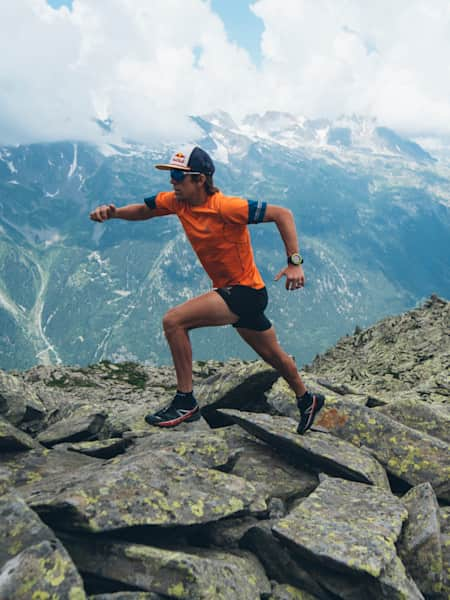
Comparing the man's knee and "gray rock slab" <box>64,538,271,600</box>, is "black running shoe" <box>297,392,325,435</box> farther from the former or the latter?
"gray rock slab" <box>64,538,271,600</box>

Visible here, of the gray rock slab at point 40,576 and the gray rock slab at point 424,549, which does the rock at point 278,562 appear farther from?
the gray rock slab at point 40,576

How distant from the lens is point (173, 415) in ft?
36.2

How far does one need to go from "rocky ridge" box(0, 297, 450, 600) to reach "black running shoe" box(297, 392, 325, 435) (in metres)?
0.27

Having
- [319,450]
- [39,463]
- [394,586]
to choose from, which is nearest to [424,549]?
[394,586]

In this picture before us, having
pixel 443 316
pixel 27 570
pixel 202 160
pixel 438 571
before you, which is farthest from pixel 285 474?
pixel 443 316

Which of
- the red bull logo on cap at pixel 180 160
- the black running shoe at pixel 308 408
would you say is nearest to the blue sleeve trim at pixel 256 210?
the red bull logo on cap at pixel 180 160

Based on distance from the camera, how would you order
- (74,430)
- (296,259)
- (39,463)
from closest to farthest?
(39,463) < (296,259) < (74,430)

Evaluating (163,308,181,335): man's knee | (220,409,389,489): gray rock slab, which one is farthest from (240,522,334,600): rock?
(163,308,181,335): man's knee

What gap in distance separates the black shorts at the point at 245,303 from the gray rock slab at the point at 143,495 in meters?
3.11

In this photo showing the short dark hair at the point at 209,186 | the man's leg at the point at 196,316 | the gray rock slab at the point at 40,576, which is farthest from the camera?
the man's leg at the point at 196,316

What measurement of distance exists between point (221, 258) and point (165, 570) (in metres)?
5.80

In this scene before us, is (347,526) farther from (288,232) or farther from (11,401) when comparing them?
(11,401)

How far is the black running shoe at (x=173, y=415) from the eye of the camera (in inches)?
431

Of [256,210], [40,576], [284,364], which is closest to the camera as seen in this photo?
[40,576]
